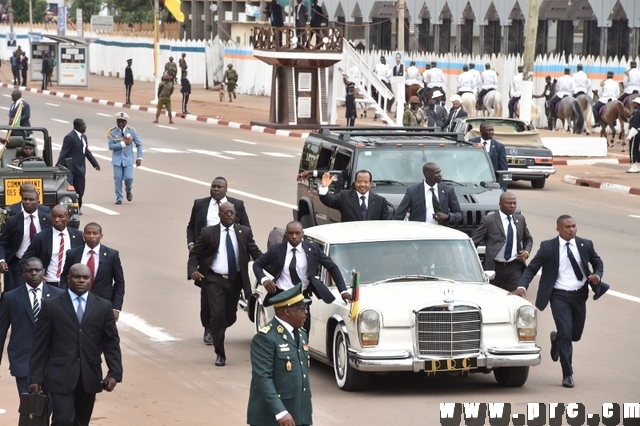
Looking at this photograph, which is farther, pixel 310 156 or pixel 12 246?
pixel 310 156

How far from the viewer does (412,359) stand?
11.8 meters

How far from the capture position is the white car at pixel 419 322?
1189 cm

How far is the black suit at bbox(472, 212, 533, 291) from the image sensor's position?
A: 14.6 meters

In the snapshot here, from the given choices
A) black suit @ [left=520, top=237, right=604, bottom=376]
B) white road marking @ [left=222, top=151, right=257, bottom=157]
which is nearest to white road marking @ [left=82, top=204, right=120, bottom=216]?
white road marking @ [left=222, top=151, right=257, bottom=157]

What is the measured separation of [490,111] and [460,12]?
13303mm

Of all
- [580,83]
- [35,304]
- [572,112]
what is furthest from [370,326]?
[580,83]

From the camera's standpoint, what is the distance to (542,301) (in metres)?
12.7

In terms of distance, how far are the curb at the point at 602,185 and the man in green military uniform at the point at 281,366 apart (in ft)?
75.6

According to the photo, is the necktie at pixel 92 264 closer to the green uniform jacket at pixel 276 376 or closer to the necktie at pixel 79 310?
the necktie at pixel 79 310

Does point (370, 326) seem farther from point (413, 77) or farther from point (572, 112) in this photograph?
point (413, 77)

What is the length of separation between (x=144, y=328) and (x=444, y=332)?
4534mm

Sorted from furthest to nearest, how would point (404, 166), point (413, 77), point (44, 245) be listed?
point (413, 77), point (404, 166), point (44, 245)

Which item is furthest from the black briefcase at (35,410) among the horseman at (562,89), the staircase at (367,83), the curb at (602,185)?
the staircase at (367,83)

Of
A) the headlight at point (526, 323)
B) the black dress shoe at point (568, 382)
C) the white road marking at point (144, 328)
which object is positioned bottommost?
the white road marking at point (144, 328)
